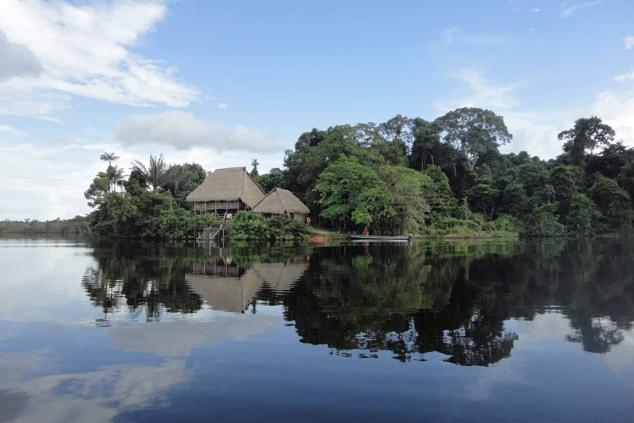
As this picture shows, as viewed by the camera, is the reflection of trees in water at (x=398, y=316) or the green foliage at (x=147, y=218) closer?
the reflection of trees in water at (x=398, y=316)

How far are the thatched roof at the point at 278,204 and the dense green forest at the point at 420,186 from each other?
2.11 meters

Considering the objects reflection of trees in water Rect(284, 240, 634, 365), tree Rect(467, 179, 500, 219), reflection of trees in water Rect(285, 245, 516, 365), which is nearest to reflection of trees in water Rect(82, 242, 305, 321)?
reflection of trees in water Rect(285, 245, 516, 365)

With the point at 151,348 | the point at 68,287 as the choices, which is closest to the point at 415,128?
the point at 68,287

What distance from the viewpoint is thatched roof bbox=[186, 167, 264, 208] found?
131 ft

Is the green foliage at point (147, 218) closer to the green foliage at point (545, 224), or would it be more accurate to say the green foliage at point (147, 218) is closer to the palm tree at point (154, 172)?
the palm tree at point (154, 172)

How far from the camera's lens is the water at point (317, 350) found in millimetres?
4742

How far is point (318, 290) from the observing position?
458 inches

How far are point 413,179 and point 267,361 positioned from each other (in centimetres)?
3452

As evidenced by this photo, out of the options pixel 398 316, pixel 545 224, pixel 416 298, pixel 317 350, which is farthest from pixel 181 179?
pixel 317 350

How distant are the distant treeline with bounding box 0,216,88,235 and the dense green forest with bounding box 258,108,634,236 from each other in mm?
31252

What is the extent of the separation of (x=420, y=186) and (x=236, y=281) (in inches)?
1179

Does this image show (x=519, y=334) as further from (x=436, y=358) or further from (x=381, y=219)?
(x=381, y=219)

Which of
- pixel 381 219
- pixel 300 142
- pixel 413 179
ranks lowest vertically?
pixel 381 219

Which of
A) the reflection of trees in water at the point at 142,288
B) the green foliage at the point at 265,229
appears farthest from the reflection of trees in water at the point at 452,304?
the green foliage at the point at 265,229
